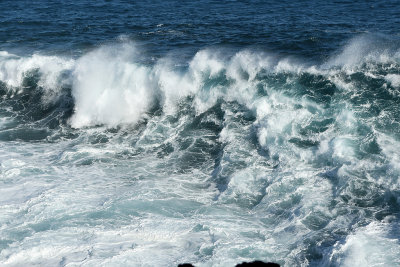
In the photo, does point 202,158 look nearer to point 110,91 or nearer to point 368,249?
point 110,91

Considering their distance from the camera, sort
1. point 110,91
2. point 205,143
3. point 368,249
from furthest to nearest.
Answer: point 110,91 → point 205,143 → point 368,249

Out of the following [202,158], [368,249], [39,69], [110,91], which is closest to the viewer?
[368,249]

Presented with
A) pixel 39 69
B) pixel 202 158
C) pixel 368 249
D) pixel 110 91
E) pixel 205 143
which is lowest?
pixel 368 249

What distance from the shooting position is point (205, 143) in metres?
17.7

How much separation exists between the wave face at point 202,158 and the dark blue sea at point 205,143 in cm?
6

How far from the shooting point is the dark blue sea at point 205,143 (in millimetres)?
12133

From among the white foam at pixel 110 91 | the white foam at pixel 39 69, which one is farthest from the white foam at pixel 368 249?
the white foam at pixel 39 69

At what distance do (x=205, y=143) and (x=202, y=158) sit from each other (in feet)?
3.73

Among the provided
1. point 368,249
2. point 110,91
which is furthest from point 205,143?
point 368,249

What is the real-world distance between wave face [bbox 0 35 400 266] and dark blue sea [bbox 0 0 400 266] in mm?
55

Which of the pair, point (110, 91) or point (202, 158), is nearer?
point (202, 158)

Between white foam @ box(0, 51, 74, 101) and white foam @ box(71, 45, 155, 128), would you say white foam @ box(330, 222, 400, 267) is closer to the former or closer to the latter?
white foam @ box(71, 45, 155, 128)

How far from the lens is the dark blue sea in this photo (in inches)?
478

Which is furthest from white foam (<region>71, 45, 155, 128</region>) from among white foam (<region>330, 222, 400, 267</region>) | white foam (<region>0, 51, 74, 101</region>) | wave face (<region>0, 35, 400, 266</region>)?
white foam (<region>330, 222, 400, 267</region>)
